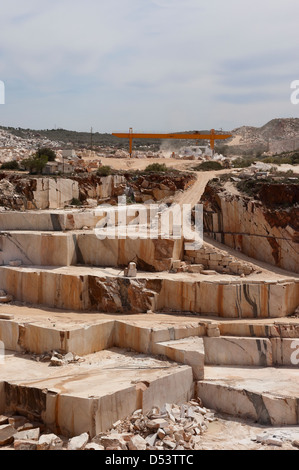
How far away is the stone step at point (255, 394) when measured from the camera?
11750mm

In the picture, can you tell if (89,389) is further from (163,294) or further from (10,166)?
(10,166)

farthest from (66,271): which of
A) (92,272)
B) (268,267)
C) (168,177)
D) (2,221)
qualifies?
(168,177)

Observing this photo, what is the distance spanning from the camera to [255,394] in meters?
12.0

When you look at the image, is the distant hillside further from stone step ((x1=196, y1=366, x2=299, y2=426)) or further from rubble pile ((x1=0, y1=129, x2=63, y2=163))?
stone step ((x1=196, y1=366, x2=299, y2=426))

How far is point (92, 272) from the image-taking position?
16391 millimetres

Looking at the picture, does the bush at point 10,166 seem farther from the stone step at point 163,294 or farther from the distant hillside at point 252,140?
the distant hillside at point 252,140

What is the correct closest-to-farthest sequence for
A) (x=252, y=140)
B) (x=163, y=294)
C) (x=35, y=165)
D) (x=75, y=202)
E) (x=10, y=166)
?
1. (x=163, y=294)
2. (x=75, y=202)
3. (x=35, y=165)
4. (x=10, y=166)
5. (x=252, y=140)

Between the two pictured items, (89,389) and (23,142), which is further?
(23,142)

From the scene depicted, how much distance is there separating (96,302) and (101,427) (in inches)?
219

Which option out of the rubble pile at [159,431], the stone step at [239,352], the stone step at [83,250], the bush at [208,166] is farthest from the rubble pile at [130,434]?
the bush at [208,166]

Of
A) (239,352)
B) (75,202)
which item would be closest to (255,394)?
(239,352)

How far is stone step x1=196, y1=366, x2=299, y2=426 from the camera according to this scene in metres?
11.8

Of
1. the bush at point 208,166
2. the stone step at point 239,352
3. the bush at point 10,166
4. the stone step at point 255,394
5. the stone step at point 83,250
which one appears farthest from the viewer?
the bush at point 10,166

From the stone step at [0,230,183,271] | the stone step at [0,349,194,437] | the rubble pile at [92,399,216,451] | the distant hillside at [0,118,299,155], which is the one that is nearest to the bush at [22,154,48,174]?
the stone step at [0,230,183,271]
